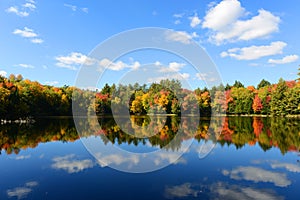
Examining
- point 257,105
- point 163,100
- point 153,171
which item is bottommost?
point 153,171

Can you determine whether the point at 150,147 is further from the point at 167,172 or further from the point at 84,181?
the point at 84,181

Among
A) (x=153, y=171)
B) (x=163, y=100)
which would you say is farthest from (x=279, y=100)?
(x=153, y=171)

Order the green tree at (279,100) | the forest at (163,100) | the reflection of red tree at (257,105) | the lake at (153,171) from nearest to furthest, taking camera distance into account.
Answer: the lake at (153,171)
the forest at (163,100)
the green tree at (279,100)
the reflection of red tree at (257,105)

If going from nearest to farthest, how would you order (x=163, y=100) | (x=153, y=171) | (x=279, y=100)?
(x=153, y=171) → (x=279, y=100) → (x=163, y=100)

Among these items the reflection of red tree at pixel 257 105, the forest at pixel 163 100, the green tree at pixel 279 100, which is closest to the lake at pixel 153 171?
the forest at pixel 163 100

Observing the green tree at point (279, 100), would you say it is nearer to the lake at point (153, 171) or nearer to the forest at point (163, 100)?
the forest at point (163, 100)

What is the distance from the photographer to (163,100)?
57.7 m

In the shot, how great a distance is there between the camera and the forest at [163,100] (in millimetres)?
55250

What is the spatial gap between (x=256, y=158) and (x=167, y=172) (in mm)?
5866

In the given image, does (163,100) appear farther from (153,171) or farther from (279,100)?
(153,171)

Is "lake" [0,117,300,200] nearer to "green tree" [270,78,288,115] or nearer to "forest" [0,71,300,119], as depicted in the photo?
"forest" [0,71,300,119]

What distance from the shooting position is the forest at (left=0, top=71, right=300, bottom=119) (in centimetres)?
5525

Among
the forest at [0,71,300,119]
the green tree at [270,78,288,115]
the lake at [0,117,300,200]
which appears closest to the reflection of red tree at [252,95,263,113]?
the forest at [0,71,300,119]

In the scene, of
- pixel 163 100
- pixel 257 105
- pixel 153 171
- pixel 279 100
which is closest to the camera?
pixel 153 171
